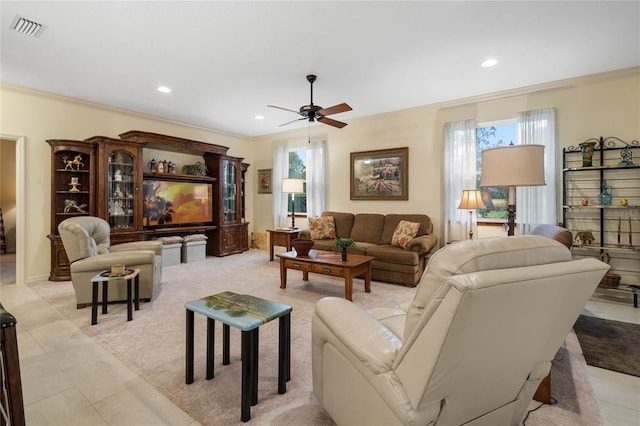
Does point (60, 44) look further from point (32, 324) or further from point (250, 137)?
point (250, 137)

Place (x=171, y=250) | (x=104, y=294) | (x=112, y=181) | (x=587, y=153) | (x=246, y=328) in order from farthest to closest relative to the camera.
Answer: (x=171, y=250)
(x=112, y=181)
(x=587, y=153)
(x=104, y=294)
(x=246, y=328)

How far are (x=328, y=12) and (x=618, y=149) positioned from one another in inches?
149

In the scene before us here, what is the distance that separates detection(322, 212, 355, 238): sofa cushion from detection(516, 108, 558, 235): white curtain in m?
2.59

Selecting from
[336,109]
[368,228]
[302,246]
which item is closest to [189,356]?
[302,246]

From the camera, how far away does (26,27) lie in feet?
9.01

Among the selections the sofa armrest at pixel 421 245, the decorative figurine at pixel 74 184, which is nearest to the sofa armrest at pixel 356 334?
the sofa armrest at pixel 421 245

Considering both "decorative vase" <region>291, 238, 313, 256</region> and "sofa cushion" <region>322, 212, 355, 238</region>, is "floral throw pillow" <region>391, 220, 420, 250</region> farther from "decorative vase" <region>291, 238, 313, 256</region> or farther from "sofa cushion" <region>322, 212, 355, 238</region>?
"decorative vase" <region>291, 238, 313, 256</region>

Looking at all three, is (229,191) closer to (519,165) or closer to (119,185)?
(119,185)

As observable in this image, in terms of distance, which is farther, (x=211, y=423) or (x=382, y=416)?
(x=211, y=423)

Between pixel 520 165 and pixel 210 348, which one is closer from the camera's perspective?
pixel 210 348

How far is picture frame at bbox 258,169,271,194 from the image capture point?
285 inches

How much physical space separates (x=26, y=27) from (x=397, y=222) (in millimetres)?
4934

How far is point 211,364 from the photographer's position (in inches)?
78.3

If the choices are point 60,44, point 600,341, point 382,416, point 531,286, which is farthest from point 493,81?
point 60,44
